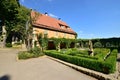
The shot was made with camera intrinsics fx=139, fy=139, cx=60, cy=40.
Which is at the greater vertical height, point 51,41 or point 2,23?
point 2,23

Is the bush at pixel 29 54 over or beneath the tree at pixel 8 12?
beneath

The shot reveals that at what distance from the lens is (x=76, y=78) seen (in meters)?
9.98

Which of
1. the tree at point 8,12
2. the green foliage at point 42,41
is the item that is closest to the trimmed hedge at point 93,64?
the green foliage at point 42,41

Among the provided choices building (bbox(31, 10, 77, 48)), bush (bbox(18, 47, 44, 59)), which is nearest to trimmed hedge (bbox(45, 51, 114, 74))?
bush (bbox(18, 47, 44, 59))

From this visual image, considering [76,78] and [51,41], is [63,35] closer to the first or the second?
[51,41]

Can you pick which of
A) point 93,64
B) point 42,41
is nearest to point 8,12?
point 42,41

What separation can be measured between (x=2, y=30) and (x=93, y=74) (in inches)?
1220

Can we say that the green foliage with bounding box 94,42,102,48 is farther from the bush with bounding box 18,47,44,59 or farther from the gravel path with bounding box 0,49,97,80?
the gravel path with bounding box 0,49,97,80

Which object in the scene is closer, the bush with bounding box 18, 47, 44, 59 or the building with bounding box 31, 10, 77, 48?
the bush with bounding box 18, 47, 44, 59

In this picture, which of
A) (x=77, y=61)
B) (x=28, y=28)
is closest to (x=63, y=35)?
(x=28, y=28)

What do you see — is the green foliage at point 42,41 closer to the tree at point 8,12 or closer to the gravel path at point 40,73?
the tree at point 8,12

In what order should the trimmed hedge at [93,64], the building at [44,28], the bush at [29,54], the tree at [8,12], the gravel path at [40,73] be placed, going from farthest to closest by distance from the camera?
the tree at [8,12]
the building at [44,28]
the bush at [29,54]
the gravel path at [40,73]
the trimmed hedge at [93,64]

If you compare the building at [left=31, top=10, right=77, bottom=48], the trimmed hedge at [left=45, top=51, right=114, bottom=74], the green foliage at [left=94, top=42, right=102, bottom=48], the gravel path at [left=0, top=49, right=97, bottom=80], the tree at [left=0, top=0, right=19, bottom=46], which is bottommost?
the gravel path at [left=0, top=49, right=97, bottom=80]

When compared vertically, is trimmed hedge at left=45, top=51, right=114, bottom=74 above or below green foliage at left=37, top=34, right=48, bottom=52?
below
